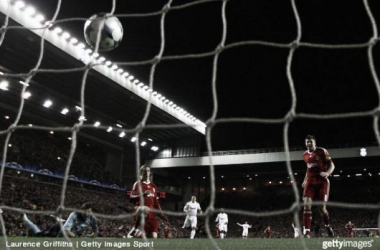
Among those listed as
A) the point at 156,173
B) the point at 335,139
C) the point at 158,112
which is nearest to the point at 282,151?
the point at 335,139

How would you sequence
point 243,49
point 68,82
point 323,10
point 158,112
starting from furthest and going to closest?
point 158,112, point 68,82, point 243,49, point 323,10

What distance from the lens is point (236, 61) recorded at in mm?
21078

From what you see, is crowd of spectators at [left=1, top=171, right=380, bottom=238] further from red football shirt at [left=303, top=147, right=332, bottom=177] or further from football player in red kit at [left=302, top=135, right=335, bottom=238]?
red football shirt at [left=303, top=147, right=332, bottom=177]

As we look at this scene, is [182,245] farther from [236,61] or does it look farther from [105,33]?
[236,61]

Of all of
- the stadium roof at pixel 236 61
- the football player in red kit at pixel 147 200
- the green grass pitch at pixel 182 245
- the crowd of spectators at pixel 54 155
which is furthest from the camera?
the crowd of spectators at pixel 54 155

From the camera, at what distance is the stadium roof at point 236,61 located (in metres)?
16.5

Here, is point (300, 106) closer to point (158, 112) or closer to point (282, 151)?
point (282, 151)

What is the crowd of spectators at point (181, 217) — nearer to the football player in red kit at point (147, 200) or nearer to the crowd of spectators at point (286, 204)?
the crowd of spectators at point (286, 204)

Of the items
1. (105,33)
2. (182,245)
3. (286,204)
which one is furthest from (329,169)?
(286,204)

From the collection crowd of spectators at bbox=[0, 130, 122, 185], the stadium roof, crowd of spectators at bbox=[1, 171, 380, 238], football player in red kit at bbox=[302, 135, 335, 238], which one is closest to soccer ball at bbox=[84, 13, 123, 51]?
football player in red kit at bbox=[302, 135, 335, 238]

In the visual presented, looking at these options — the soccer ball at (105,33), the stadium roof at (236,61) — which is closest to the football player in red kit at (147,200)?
the soccer ball at (105,33)

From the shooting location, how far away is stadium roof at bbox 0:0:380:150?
16.5 meters

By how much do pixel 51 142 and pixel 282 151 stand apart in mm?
17376

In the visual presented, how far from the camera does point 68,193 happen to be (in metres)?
25.8
